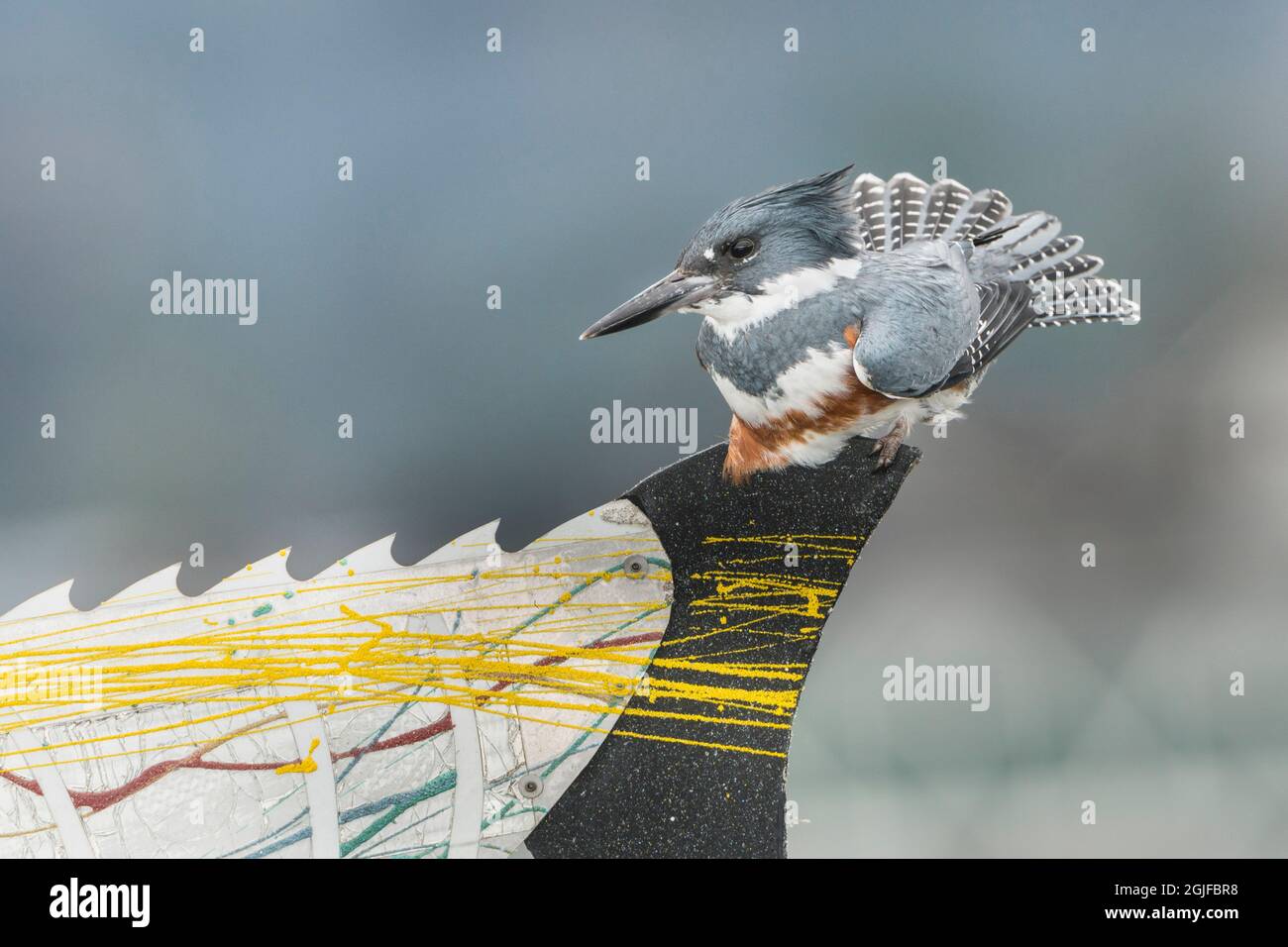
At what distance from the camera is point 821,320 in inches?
68.2

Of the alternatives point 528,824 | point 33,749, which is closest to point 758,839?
point 528,824

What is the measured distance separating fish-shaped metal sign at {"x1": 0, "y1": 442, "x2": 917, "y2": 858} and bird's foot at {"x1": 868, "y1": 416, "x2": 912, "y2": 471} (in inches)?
5.6

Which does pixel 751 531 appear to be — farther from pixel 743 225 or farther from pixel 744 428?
pixel 743 225

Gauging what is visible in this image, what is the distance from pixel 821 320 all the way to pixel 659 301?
245 mm

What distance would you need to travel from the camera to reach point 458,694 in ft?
6.73

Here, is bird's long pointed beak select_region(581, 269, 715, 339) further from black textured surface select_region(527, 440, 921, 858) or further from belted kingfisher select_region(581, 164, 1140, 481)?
Answer: black textured surface select_region(527, 440, 921, 858)

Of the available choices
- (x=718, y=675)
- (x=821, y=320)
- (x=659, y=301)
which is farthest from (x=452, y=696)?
(x=821, y=320)

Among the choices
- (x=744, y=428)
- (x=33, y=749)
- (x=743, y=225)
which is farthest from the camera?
(x=33, y=749)

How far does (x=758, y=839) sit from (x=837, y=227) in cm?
101

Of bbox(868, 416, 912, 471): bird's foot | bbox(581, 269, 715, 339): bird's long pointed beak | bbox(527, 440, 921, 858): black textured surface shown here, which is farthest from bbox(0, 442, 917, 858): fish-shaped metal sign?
bbox(581, 269, 715, 339): bird's long pointed beak

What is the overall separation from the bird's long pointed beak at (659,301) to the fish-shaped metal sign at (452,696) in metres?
0.32

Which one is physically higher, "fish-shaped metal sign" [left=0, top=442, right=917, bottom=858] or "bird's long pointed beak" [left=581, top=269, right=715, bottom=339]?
"bird's long pointed beak" [left=581, top=269, right=715, bottom=339]

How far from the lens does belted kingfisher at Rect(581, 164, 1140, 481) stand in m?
1.73

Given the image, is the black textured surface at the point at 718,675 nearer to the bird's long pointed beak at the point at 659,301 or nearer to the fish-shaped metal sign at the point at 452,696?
the fish-shaped metal sign at the point at 452,696
